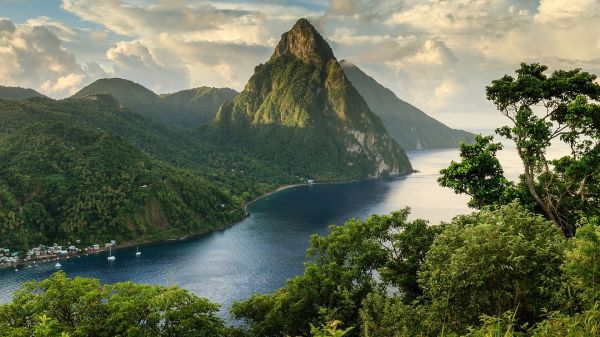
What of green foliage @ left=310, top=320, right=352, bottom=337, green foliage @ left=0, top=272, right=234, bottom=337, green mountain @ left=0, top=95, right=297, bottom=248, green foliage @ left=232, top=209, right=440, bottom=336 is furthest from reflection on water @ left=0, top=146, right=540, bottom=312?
green foliage @ left=310, top=320, right=352, bottom=337

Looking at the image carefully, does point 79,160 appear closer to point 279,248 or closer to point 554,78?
point 279,248

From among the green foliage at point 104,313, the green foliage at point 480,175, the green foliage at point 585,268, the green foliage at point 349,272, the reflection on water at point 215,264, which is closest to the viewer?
the green foliage at point 585,268

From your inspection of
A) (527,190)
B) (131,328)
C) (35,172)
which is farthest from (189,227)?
(527,190)

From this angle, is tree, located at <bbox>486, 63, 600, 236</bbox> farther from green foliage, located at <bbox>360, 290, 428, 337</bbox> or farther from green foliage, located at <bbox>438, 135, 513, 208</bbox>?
green foliage, located at <bbox>360, 290, 428, 337</bbox>

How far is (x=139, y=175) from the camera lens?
199 m

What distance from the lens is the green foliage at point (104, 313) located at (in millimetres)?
41438

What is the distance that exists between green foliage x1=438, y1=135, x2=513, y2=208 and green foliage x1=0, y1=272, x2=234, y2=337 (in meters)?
29.4

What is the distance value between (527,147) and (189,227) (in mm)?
164337

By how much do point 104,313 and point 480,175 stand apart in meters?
40.0

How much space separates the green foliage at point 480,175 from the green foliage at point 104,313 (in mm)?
29411

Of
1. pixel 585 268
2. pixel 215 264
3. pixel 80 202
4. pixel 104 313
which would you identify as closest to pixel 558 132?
pixel 585 268

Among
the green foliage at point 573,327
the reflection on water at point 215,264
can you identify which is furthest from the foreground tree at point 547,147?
the reflection on water at point 215,264

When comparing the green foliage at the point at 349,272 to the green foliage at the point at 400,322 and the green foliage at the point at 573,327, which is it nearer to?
the green foliage at the point at 400,322

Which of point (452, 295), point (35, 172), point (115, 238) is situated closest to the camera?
point (452, 295)
